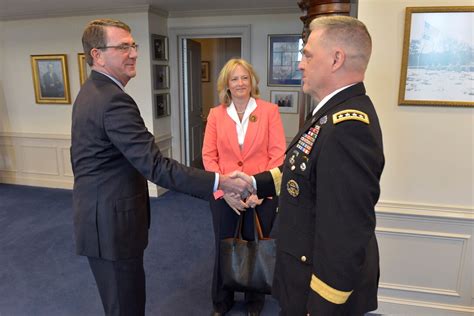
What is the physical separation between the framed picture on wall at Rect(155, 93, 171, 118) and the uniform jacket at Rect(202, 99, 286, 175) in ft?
8.52

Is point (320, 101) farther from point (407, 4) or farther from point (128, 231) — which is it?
point (407, 4)

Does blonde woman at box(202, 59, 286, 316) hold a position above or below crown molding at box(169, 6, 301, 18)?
below

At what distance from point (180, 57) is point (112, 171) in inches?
146

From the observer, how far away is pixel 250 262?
188cm

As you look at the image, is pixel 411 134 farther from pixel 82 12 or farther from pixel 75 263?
pixel 82 12

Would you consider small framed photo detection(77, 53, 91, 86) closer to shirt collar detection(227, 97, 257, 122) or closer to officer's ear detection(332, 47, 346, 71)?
shirt collar detection(227, 97, 257, 122)

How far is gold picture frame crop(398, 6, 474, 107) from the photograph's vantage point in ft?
6.10

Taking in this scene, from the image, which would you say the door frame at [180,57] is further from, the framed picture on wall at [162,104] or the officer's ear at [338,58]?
the officer's ear at [338,58]

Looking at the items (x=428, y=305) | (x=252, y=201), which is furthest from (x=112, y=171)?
(x=428, y=305)

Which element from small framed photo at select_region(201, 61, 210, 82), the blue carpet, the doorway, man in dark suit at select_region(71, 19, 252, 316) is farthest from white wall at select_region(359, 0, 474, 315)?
small framed photo at select_region(201, 61, 210, 82)

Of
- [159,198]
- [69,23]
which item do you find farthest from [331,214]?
[69,23]

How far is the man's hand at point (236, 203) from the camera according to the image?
1.92 metres

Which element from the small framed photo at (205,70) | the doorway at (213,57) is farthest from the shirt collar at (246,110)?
the small framed photo at (205,70)

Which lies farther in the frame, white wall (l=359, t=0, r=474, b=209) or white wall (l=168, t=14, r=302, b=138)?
white wall (l=168, t=14, r=302, b=138)
